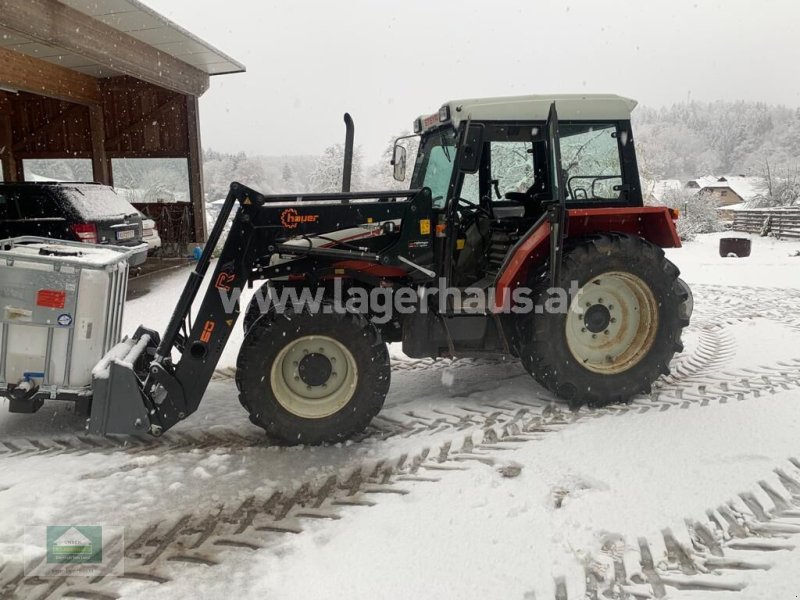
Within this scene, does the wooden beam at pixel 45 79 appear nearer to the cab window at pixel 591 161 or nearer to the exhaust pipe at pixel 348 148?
the exhaust pipe at pixel 348 148

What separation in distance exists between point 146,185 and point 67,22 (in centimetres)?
574

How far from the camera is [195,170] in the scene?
13.8 metres

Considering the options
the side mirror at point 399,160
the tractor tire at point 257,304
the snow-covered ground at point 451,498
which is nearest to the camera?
the snow-covered ground at point 451,498

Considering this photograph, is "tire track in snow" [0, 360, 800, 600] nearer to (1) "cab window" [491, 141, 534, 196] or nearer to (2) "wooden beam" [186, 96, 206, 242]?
(1) "cab window" [491, 141, 534, 196]

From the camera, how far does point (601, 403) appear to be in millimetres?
4422

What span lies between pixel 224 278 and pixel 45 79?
10.4 meters

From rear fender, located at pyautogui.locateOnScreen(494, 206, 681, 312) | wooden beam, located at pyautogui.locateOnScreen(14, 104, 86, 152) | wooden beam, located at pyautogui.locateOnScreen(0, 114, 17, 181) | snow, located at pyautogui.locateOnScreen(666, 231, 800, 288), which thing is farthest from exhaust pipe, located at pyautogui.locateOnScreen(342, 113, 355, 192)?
wooden beam, located at pyautogui.locateOnScreen(0, 114, 17, 181)

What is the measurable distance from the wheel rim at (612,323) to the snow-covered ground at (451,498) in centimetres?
37

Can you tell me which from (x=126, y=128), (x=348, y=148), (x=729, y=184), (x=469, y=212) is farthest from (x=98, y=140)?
(x=729, y=184)

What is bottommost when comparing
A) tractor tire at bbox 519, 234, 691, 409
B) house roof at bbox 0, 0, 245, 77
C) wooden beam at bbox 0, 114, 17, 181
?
tractor tire at bbox 519, 234, 691, 409

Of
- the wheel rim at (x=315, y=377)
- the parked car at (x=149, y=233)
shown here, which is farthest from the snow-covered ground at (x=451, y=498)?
the parked car at (x=149, y=233)

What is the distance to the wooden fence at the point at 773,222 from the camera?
70.4 feet

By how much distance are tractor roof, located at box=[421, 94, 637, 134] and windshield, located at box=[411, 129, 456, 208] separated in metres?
0.15

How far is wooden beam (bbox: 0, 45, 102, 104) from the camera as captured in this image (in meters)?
10.5
